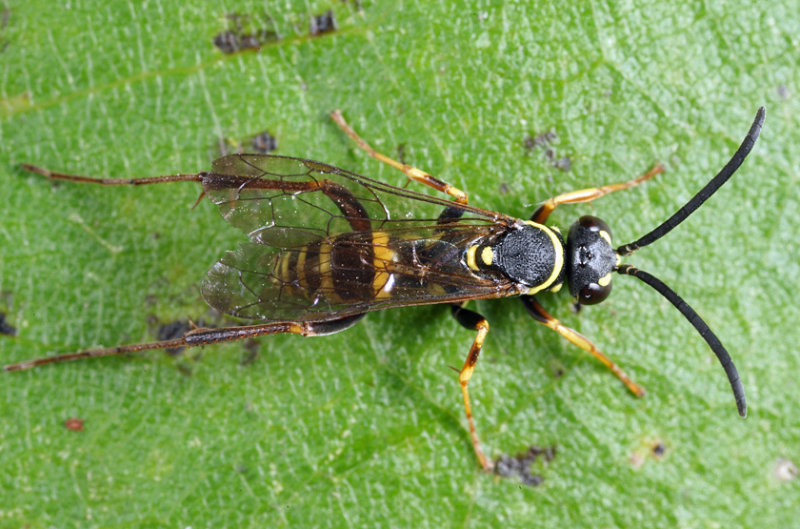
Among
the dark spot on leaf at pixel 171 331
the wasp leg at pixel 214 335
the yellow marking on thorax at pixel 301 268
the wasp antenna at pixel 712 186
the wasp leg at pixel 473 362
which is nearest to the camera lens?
the wasp antenna at pixel 712 186

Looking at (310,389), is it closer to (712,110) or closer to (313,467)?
(313,467)

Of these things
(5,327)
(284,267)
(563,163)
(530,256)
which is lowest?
(5,327)

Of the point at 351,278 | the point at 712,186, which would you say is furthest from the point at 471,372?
the point at 712,186

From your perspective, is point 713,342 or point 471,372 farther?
point 471,372

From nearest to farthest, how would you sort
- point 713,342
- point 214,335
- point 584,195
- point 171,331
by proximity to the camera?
point 713,342, point 214,335, point 584,195, point 171,331

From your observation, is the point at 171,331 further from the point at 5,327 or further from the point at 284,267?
the point at 5,327

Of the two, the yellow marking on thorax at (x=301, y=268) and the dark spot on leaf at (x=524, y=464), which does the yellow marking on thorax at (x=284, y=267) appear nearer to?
the yellow marking on thorax at (x=301, y=268)

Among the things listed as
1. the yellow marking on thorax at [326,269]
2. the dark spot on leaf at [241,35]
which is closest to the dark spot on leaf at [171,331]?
the yellow marking on thorax at [326,269]
